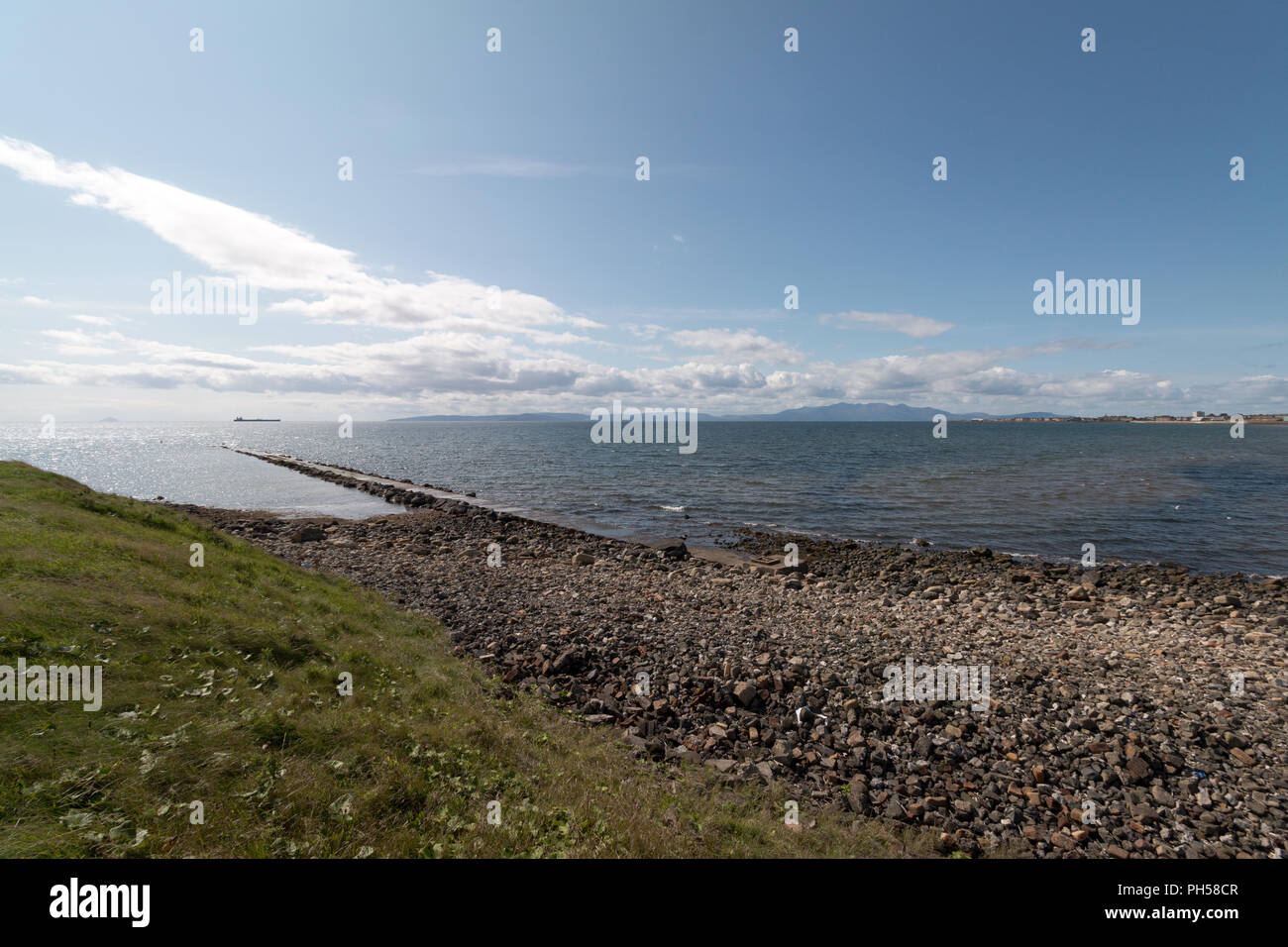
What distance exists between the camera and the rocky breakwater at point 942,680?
8.77 meters

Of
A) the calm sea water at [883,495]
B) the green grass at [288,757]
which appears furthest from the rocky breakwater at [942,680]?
the calm sea water at [883,495]

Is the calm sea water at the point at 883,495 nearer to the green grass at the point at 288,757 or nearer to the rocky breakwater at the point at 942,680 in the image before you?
the rocky breakwater at the point at 942,680

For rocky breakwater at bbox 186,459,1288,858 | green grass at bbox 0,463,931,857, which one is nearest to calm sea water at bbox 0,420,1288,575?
rocky breakwater at bbox 186,459,1288,858

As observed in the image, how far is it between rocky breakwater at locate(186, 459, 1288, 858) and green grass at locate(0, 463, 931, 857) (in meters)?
1.54

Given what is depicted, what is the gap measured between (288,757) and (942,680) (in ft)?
45.4

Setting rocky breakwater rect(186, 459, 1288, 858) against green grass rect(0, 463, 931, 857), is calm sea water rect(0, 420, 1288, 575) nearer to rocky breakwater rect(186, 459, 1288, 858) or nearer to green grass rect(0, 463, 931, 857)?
rocky breakwater rect(186, 459, 1288, 858)

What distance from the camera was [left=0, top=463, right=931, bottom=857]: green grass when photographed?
17.7 feet

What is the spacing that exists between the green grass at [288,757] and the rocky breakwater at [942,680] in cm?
154

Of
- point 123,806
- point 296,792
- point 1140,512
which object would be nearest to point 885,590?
point 296,792

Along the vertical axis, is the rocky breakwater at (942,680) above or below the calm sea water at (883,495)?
below

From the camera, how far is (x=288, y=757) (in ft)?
22.1

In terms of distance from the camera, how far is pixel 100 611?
9.51 meters
